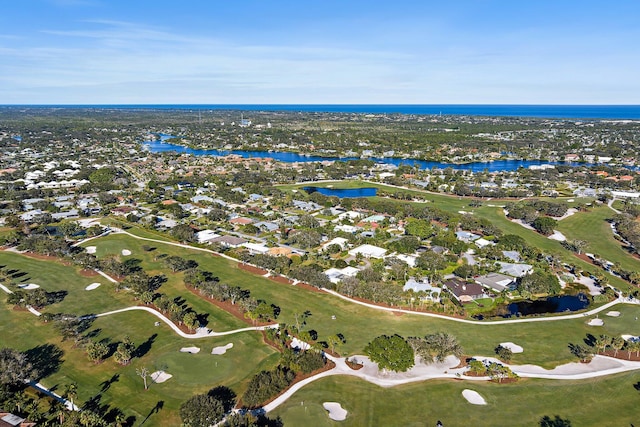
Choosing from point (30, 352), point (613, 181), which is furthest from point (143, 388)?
point (613, 181)

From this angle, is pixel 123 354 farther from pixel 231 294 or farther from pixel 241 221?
pixel 241 221

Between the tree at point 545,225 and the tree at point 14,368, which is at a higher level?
the tree at point 545,225

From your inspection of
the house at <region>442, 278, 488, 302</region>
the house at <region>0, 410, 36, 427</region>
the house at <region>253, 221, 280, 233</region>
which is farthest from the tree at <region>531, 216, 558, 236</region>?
the house at <region>0, 410, 36, 427</region>

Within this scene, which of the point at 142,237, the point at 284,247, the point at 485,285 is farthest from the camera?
the point at 142,237

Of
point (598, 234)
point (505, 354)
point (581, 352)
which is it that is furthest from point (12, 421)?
point (598, 234)

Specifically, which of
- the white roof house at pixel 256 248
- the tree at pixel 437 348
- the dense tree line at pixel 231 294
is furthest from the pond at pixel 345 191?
the tree at pixel 437 348

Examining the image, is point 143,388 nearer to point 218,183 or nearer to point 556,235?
point 556,235

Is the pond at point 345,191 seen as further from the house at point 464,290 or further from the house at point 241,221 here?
the house at point 464,290
